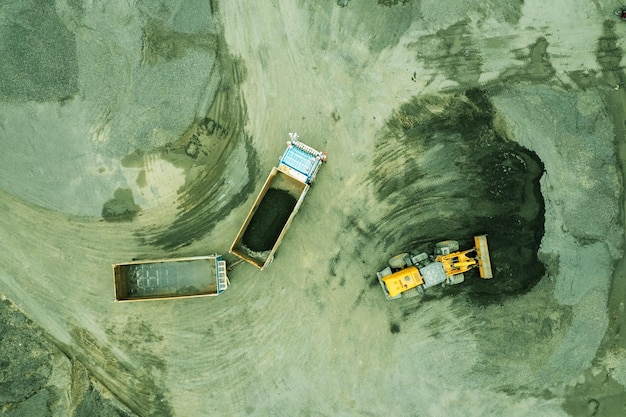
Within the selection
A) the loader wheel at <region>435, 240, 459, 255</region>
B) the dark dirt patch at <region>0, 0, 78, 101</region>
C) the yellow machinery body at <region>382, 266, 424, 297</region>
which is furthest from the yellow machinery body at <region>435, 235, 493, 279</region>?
the dark dirt patch at <region>0, 0, 78, 101</region>

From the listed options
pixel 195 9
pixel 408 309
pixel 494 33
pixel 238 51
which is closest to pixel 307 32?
pixel 238 51

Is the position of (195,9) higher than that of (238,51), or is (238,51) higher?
(195,9)

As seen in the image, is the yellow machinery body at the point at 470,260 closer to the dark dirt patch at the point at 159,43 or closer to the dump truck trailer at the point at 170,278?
the dump truck trailer at the point at 170,278

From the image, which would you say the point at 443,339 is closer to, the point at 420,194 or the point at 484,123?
the point at 420,194

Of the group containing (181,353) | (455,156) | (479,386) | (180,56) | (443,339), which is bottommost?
(479,386)

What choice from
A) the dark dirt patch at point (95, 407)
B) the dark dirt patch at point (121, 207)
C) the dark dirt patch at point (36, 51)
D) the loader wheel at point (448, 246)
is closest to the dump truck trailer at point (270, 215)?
the dark dirt patch at point (121, 207)

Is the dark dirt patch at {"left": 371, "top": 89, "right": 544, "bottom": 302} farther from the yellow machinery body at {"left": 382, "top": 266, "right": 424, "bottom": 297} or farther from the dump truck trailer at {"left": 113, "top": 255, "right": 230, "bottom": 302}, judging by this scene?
A: the dump truck trailer at {"left": 113, "top": 255, "right": 230, "bottom": 302}
